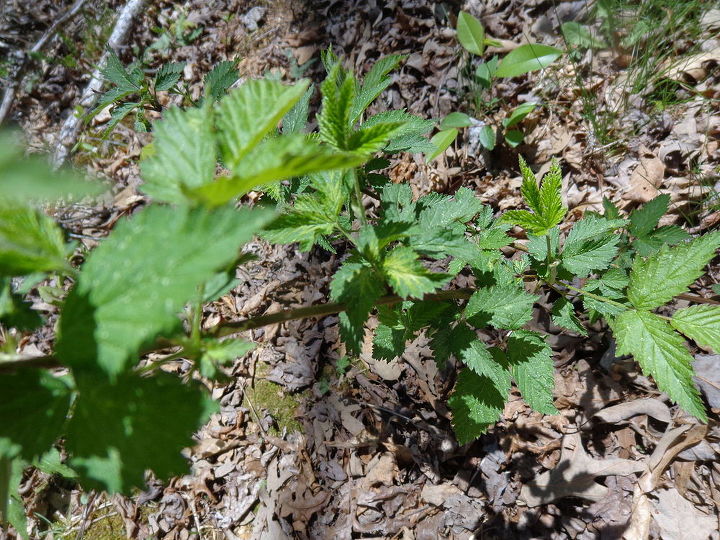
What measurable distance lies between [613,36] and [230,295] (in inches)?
116

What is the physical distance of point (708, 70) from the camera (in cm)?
251

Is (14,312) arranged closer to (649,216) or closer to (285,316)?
(285,316)

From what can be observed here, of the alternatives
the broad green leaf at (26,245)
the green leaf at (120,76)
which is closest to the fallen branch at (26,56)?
the green leaf at (120,76)

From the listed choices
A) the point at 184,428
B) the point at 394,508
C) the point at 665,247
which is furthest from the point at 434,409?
the point at 184,428

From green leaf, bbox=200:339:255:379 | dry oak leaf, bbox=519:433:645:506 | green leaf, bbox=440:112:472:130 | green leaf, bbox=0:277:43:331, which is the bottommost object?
dry oak leaf, bbox=519:433:645:506

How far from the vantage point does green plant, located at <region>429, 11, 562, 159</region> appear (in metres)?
2.62

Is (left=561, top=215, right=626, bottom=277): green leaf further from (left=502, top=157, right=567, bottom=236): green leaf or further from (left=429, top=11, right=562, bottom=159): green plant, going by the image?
(left=429, top=11, right=562, bottom=159): green plant

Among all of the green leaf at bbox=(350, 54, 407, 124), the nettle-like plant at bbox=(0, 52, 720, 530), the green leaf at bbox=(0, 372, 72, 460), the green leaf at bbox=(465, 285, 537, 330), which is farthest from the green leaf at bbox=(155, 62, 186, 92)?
the green leaf at bbox=(465, 285, 537, 330)

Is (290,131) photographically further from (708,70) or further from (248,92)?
(708,70)

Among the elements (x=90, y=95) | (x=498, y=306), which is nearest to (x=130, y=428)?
(x=498, y=306)

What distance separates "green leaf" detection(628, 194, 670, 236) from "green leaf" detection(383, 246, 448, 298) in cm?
126

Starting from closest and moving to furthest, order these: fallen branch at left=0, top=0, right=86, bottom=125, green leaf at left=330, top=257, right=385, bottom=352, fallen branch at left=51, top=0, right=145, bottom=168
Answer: green leaf at left=330, top=257, right=385, bottom=352 → fallen branch at left=51, top=0, right=145, bottom=168 → fallen branch at left=0, top=0, right=86, bottom=125

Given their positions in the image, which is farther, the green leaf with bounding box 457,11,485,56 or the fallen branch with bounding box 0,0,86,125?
the fallen branch with bounding box 0,0,86,125

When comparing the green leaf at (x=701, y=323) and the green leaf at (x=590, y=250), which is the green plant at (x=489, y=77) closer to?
the green leaf at (x=590, y=250)
